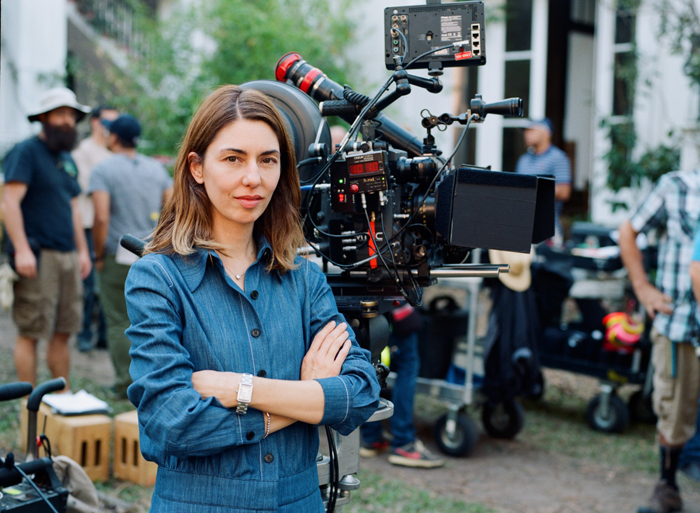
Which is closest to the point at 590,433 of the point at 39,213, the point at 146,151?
the point at 39,213

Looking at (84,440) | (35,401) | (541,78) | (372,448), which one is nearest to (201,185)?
(35,401)

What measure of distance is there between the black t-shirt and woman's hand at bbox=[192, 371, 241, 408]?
11.1 feet

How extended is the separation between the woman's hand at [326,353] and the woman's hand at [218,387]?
214 millimetres

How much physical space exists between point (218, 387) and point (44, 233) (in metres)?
3.49

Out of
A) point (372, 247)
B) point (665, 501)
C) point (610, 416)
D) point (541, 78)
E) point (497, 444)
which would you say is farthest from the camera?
point (541, 78)

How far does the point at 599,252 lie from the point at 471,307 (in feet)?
4.71

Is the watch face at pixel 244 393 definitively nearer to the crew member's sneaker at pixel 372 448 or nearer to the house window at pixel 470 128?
the crew member's sneaker at pixel 372 448

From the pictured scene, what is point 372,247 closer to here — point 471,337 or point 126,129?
point 471,337

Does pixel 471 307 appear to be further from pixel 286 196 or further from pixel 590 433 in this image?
pixel 286 196

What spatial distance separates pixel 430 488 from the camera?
169 inches

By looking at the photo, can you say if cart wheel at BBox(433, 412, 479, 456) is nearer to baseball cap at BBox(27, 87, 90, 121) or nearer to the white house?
baseball cap at BBox(27, 87, 90, 121)

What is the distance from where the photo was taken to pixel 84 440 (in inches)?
153

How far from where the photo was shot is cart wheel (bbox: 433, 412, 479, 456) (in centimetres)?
485

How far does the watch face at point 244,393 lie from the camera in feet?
5.47
